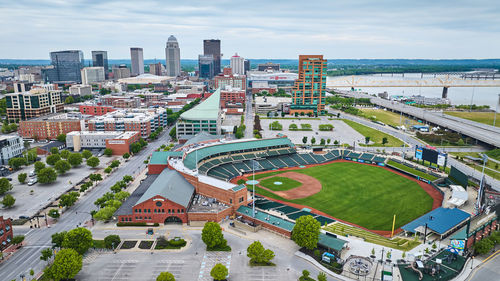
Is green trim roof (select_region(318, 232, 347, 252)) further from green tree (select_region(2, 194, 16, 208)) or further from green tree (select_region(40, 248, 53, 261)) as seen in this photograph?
green tree (select_region(2, 194, 16, 208))

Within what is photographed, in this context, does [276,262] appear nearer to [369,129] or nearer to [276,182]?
[276,182]

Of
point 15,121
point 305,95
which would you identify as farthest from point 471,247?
point 15,121

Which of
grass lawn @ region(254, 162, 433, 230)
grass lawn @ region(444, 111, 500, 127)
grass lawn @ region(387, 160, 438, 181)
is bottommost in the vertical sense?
grass lawn @ region(254, 162, 433, 230)

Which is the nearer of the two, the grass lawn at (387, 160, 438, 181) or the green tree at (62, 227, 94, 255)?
the green tree at (62, 227, 94, 255)

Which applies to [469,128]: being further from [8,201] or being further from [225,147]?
[8,201]

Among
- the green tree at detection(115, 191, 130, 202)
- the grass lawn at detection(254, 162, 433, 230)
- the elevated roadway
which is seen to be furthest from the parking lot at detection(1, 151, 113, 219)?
→ the elevated roadway

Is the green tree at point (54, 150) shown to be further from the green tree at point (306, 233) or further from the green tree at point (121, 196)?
the green tree at point (306, 233)
